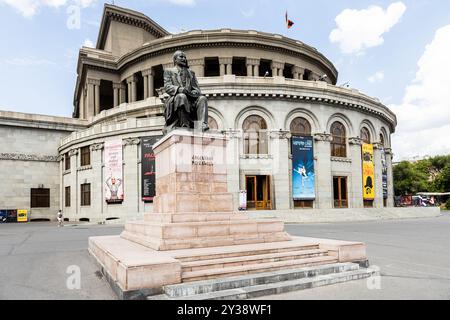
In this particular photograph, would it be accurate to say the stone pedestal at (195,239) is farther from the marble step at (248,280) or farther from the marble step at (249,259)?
the marble step at (248,280)

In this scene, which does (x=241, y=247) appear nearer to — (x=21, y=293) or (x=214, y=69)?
(x=21, y=293)

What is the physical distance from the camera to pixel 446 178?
244 feet

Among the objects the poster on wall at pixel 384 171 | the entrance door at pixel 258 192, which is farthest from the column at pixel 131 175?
the poster on wall at pixel 384 171

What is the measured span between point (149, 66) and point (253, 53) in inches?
494

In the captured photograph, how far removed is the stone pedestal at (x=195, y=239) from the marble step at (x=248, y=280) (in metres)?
0.23

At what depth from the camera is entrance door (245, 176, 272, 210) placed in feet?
96.7

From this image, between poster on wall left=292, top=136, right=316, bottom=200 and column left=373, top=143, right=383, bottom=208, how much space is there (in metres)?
9.25

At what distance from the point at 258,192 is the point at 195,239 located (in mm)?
22270

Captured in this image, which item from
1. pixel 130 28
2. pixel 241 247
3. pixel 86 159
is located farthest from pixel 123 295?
pixel 130 28

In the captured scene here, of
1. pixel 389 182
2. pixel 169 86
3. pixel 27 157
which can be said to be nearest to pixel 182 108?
pixel 169 86

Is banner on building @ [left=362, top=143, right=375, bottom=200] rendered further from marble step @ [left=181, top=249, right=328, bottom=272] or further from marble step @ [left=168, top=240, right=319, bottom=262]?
marble step @ [left=181, top=249, right=328, bottom=272]

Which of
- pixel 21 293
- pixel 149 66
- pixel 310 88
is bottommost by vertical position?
pixel 21 293

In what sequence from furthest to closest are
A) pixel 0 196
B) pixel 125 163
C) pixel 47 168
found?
1. pixel 47 168
2. pixel 0 196
3. pixel 125 163

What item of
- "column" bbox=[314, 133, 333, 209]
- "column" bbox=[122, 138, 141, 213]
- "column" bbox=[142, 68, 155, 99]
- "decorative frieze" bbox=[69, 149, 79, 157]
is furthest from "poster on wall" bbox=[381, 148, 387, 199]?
"decorative frieze" bbox=[69, 149, 79, 157]
